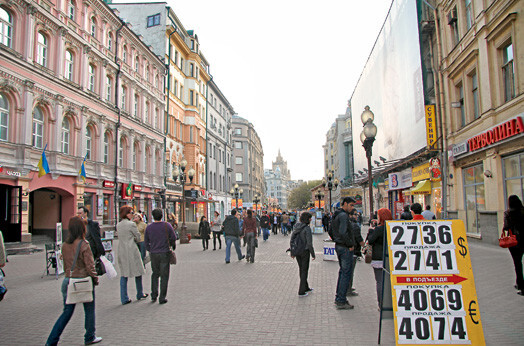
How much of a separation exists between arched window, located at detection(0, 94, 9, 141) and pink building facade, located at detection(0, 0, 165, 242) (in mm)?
45

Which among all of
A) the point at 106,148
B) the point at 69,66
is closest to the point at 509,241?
the point at 69,66

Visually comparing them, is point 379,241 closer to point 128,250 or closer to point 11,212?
point 128,250

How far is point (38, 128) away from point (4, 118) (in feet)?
7.61

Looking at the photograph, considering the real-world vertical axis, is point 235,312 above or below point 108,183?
below

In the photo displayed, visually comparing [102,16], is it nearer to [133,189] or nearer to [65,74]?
[65,74]

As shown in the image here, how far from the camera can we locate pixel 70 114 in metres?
23.0

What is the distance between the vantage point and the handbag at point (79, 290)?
16.7 feet

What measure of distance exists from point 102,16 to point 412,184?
22.6 m

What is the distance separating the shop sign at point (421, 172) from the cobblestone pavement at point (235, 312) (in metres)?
11.7

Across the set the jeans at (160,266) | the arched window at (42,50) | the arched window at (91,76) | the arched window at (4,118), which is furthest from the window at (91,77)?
the jeans at (160,266)

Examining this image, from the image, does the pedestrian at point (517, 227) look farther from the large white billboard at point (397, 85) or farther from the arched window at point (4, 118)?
the arched window at point (4, 118)

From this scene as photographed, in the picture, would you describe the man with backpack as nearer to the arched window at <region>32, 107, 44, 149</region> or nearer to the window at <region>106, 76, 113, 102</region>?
the arched window at <region>32, 107, 44, 149</region>

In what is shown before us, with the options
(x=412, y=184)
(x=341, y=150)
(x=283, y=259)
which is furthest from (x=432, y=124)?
(x=341, y=150)

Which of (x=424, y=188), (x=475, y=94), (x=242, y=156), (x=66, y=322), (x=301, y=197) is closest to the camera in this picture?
(x=66, y=322)
